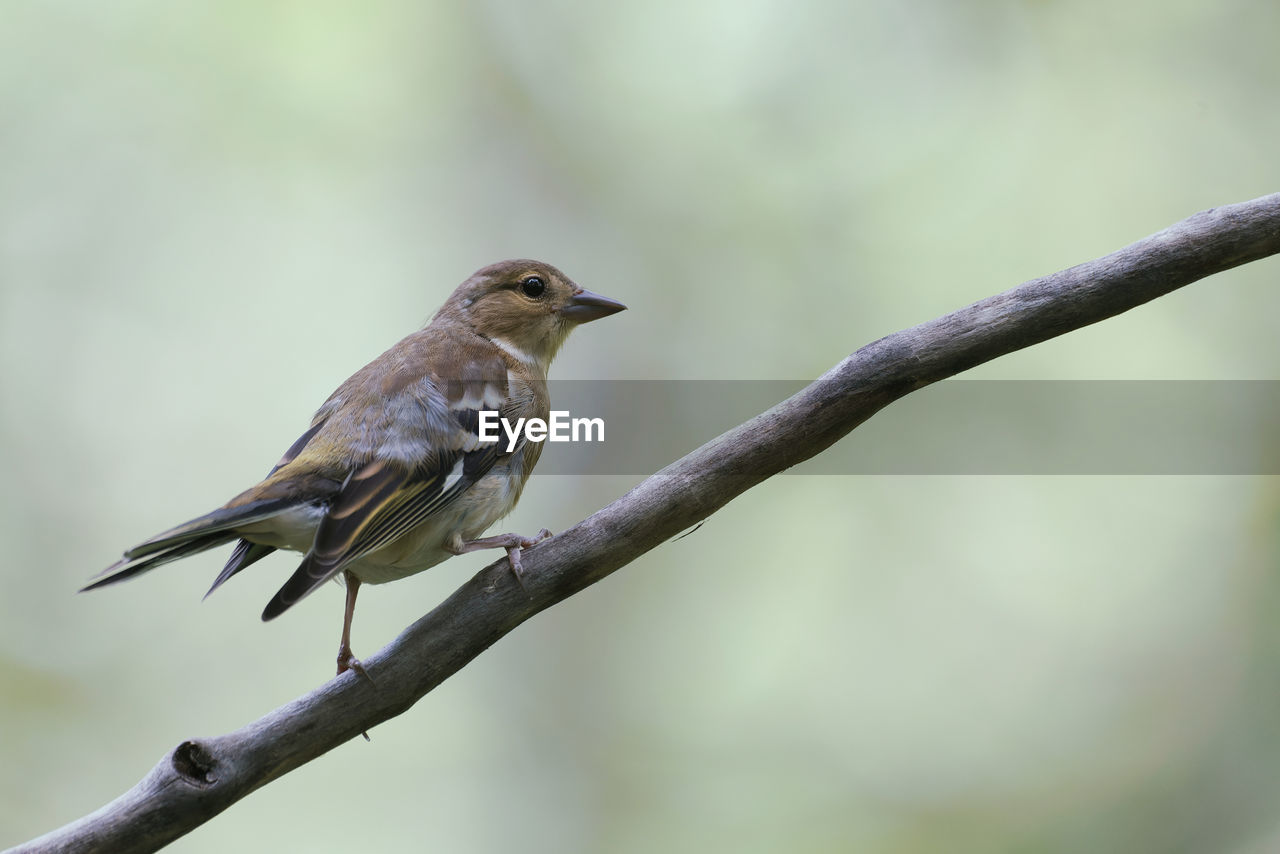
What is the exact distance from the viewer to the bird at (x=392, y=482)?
8.65 ft

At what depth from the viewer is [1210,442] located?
Answer: 6.09m

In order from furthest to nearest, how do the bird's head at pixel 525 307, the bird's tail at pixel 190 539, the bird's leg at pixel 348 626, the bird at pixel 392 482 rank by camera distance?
the bird's head at pixel 525 307 < the bird's leg at pixel 348 626 < the bird at pixel 392 482 < the bird's tail at pixel 190 539

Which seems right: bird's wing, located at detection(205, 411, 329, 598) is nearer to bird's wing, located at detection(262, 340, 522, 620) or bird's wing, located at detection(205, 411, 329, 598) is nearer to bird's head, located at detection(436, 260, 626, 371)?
bird's wing, located at detection(262, 340, 522, 620)

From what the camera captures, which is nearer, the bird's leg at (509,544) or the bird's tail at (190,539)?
the bird's tail at (190,539)

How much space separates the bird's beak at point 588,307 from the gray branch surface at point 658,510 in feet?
5.41

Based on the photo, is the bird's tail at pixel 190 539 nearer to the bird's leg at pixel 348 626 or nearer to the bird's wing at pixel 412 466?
the bird's wing at pixel 412 466

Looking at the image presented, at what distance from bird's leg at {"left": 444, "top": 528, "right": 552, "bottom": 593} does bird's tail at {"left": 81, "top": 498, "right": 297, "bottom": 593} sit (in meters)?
0.54

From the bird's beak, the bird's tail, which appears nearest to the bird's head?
the bird's beak

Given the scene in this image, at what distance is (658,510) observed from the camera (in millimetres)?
2553

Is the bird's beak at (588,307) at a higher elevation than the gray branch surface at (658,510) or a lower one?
higher

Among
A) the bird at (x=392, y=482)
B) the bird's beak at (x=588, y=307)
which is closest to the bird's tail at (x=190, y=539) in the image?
the bird at (x=392, y=482)

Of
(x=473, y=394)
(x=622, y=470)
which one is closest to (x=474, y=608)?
(x=473, y=394)

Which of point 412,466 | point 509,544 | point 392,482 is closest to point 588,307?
point 412,466

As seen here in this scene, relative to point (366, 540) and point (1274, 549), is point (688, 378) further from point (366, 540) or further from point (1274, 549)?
point (366, 540)
